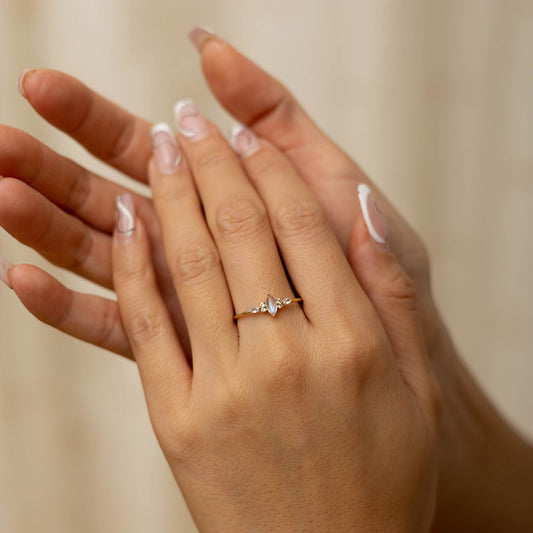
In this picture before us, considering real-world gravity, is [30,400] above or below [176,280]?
below

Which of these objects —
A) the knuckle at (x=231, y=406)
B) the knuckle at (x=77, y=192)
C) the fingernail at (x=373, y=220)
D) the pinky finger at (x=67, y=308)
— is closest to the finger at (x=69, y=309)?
the pinky finger at (x=67, y=308)

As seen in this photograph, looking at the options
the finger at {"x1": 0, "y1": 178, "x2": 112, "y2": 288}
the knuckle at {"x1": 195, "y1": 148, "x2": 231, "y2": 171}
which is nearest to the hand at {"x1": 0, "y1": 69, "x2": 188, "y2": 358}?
the finger at {"x1": 0, "y1": 178, "x2": 112, "y2": 288}

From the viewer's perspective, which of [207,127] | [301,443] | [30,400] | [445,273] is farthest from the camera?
[445,273]

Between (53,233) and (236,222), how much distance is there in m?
0.21

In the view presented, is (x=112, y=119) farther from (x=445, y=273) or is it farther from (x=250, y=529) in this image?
(x=445, y=273)

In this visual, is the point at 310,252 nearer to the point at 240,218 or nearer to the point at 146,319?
the point at 240,218

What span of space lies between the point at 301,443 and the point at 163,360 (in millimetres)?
173

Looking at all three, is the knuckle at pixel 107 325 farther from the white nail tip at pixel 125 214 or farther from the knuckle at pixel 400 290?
the knuckle at pixel 400 290

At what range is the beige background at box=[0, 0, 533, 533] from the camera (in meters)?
1.04

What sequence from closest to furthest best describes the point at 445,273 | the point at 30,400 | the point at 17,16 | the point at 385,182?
1. the point at 17,16
2. the point at 30,400
3. the point at 385,182
4. the point at 445,273

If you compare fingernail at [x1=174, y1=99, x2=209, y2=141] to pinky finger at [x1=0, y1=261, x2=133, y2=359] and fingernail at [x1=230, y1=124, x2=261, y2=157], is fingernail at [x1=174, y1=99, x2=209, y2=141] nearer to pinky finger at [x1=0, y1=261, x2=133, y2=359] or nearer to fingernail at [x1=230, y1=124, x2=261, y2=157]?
fingernail at [x1=230, y1=124, x2=261, y2=157]

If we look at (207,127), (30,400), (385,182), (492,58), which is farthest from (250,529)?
(492,58)

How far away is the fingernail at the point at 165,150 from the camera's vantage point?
78 centimetres

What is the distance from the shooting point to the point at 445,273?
4.85ft
